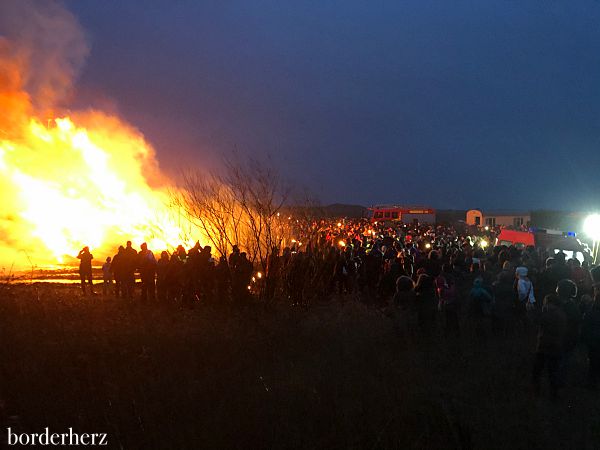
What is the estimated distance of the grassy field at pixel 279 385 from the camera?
5.89 metres

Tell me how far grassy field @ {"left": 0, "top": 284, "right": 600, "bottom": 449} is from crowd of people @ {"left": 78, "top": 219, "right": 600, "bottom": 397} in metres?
0.53

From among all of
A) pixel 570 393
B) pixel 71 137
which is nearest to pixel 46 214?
pixel 71 137

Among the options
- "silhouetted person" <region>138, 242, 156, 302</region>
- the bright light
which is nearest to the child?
"silhouetted person" <region>138, 242, 156, 302</region>

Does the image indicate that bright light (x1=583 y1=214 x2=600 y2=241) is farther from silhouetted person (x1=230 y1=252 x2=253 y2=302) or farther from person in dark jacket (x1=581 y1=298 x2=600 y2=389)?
Result: silhouetted person (x1=230 y1=252 x2=253 y2=302)

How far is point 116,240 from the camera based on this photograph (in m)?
25.6

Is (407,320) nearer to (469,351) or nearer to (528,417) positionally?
(469,351)

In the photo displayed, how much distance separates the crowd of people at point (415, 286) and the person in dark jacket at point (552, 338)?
1 centimetres

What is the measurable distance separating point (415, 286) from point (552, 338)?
10.1ft

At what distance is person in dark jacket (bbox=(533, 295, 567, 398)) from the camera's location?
709 centimetres

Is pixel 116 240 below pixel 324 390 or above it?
above

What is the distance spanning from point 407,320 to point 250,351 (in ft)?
10.1

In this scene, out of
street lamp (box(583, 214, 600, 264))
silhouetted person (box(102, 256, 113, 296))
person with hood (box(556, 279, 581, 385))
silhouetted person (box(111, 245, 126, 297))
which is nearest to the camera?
person with hood (box(556, 279, 581, 385))

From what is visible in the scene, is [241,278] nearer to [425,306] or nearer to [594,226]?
[425,306]

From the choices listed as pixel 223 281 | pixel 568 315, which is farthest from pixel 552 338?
pixel 223 281
